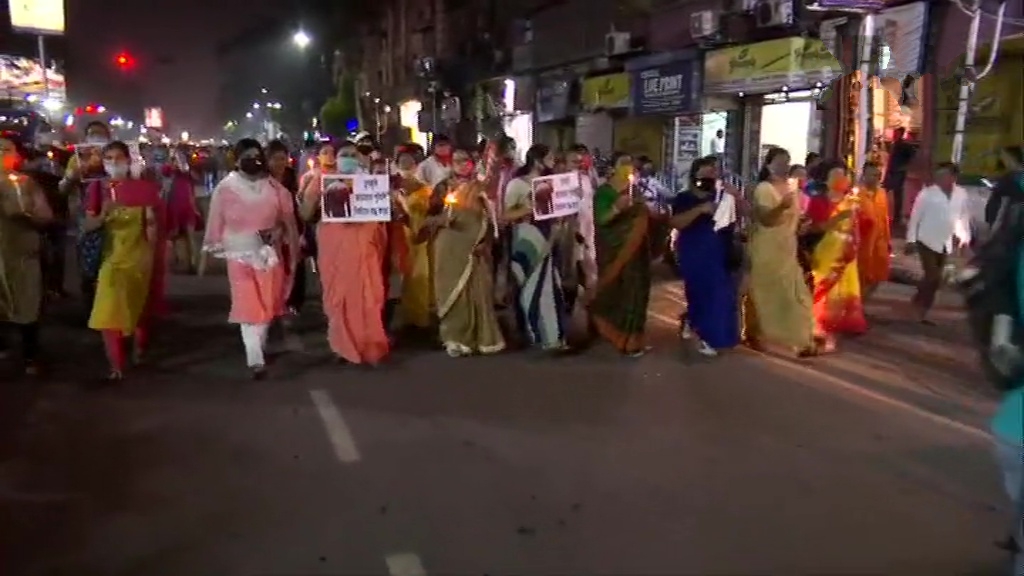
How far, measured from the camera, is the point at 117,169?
7688 millimetres

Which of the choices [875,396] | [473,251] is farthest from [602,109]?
[875,396]

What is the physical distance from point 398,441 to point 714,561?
2.29m

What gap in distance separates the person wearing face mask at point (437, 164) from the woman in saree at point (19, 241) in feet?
11.7

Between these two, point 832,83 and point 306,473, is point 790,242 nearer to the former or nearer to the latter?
point 306,473

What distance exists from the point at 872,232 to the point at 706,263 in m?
2.92

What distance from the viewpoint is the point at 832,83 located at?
1722 cm

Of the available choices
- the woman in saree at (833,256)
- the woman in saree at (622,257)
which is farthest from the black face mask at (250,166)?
the woman in saree at (833,256)

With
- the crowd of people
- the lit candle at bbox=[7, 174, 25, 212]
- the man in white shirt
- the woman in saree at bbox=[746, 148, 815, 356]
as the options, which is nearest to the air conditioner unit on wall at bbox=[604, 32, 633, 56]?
the man in white shirt

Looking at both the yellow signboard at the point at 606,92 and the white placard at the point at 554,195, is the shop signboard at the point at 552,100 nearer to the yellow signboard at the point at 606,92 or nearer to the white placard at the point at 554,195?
the yellow signboard at the point at 606,92

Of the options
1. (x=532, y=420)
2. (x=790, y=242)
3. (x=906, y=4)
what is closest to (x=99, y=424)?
(x=532, y=420)

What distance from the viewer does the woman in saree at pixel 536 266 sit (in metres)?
8.70

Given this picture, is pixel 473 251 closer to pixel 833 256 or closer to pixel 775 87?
pixel 833 256

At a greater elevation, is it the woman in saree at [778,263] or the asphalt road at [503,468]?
the woman in saree at [778,263]

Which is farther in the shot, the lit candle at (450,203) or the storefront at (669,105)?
the storefront at (669,105)
